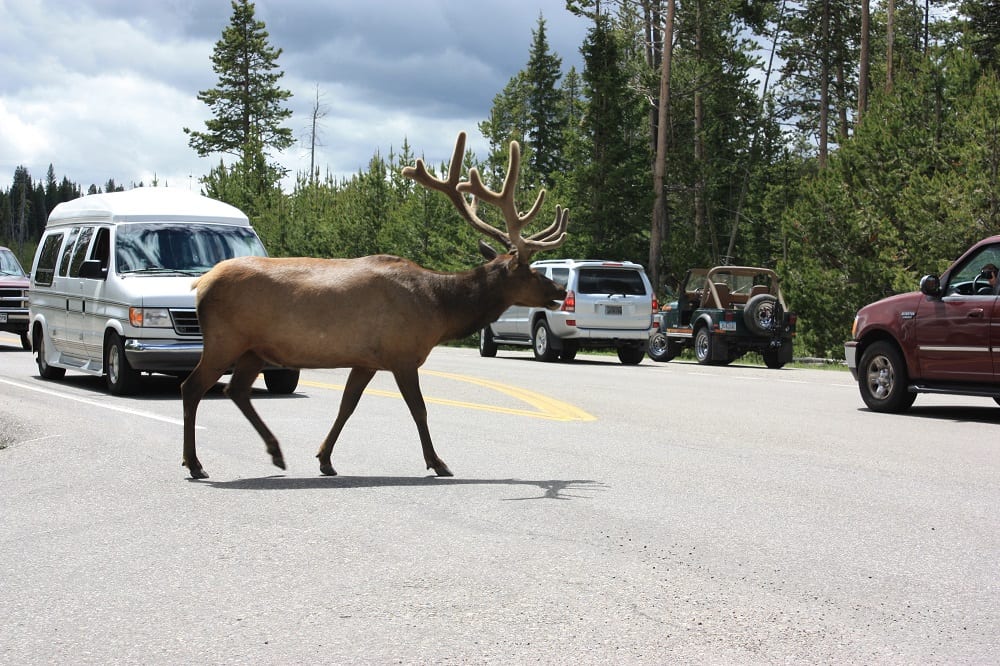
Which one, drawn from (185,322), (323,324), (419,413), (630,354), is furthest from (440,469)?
(630,354)

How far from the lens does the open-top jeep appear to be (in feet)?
82.7

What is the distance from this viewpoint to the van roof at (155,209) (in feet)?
52.3

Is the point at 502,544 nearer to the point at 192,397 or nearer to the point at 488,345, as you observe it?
the point at 192,397

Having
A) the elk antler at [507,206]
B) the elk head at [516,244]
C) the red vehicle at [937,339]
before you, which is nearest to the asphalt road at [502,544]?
the red vehicle at [937,339]

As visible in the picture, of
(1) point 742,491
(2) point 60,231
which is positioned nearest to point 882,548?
(1) point 742,491

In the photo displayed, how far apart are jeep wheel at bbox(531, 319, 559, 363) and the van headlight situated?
12.3 m

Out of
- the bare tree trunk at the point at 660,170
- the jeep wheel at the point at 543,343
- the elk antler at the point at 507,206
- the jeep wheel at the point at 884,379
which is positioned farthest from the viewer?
the bare tree trunk at the point at 660,170

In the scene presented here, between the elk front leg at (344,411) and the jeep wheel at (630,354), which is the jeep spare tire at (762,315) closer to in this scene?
the jeep wheel at (630,354)

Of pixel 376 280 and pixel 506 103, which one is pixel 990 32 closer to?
pixel 376 280

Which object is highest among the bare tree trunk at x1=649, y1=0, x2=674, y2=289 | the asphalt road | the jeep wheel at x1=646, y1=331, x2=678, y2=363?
the bare tree trunk at x1=649, y1=0, x2=674, y2=289

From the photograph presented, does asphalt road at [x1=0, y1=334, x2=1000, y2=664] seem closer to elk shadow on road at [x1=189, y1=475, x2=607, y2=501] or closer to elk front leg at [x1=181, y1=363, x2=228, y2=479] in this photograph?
elk shadow on road at [x1=189, y1=475, x2=607, y2=501]

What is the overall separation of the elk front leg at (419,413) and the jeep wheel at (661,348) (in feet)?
62.4

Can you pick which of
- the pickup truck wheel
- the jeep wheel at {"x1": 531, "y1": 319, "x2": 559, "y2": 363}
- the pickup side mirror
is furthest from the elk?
the jeep wheel at {"x1": 531, "y1": 319, "x2": 559, "y2": 363}

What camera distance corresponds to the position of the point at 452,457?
9.98 metres
